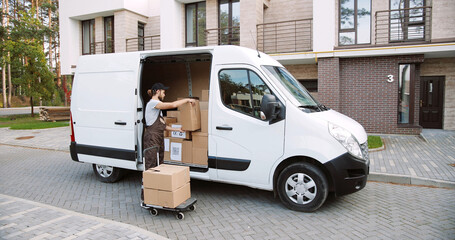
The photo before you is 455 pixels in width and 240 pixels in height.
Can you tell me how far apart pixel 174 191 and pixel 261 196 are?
176cm

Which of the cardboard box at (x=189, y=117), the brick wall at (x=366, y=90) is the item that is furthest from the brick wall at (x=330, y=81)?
the cardboard box at (x=189, y=117)

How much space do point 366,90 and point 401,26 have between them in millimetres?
2948

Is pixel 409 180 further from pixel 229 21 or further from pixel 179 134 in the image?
pixel 229 21

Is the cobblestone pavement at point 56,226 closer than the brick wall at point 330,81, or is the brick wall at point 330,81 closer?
the cobblestone pavement at point 56,226

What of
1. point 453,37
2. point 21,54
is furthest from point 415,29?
point 21,54

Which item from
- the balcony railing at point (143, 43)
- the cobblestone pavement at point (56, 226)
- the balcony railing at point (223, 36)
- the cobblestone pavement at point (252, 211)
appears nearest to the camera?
the cobblestone pavement at point (56, 226)

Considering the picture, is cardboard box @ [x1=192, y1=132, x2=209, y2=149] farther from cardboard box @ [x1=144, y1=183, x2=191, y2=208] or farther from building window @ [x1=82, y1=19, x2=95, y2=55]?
building window @ [x1=82, y1=19, x2=95, y2=55]

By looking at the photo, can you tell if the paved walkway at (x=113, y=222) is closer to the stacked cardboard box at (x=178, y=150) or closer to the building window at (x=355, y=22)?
the stacked cardboard box at (x=178, y=150)

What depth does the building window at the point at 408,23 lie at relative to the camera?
42.4 feet

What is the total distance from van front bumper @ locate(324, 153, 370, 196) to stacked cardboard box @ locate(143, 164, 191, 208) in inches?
82.7

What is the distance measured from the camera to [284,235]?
404 centimetres

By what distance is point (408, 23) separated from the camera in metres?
13.0

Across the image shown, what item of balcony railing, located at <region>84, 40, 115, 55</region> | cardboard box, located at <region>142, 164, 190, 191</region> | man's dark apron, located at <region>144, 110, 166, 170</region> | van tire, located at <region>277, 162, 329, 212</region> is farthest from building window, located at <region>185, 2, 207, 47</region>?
van tire, located at <region>277, 162, 329, 212</region>

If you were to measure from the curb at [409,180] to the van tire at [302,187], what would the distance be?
2.60 m
